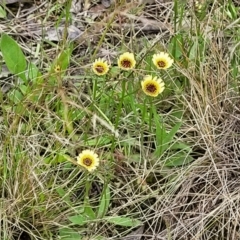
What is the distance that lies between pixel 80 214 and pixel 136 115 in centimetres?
30

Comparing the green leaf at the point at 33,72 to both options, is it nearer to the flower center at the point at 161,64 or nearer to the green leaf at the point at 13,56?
the green leaf at the point at 13,56

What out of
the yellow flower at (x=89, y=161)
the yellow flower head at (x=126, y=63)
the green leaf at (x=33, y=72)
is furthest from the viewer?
the green leaf at (x=33, y=72)

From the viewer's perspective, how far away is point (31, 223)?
1452 mm

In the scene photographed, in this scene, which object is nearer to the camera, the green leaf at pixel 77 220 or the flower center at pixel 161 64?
the green leaf at pixel 77 220

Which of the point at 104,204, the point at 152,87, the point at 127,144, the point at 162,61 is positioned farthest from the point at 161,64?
the point at 104,204

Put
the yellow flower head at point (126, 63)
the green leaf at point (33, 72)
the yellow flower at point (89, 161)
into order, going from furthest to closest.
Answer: the green leaf at point (33, 72) < the yellow flower head at point (126, 63) < the yellow flower at point (89, 161)

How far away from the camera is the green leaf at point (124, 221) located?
1455mm

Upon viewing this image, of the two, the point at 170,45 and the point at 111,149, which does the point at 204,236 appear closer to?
the point at 111,149

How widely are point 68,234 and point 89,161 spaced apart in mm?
186

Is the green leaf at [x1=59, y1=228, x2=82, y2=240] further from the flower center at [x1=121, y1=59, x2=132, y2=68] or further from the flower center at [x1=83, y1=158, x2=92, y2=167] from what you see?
the flower center at [x1=121, y1=59, x2=132, y2=68]

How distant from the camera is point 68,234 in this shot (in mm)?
1444

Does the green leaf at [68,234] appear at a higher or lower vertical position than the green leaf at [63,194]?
lower

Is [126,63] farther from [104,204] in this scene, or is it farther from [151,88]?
[104,204]

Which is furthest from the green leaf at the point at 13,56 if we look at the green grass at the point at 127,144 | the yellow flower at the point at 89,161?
the yellow flower at the point at 89,161
